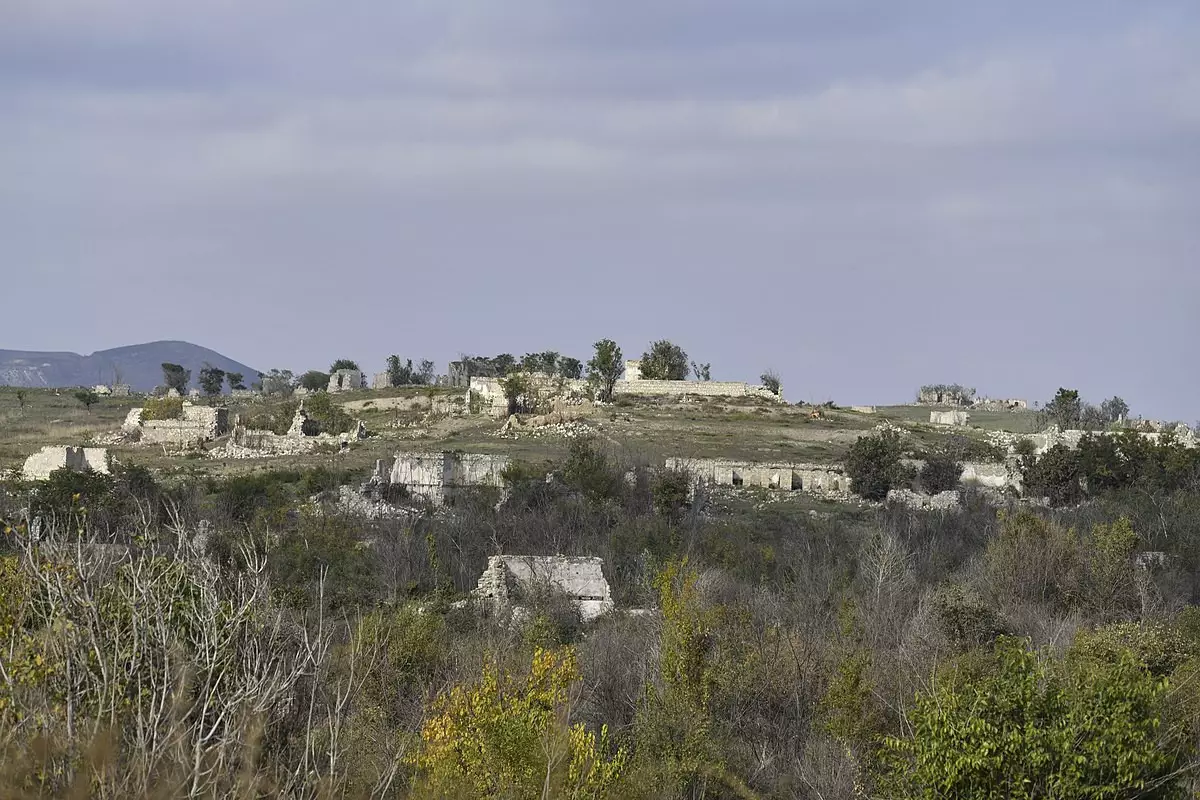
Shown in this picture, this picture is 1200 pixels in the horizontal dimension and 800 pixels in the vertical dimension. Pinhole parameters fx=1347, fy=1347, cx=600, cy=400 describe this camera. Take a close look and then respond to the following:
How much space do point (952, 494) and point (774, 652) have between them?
77.7ft

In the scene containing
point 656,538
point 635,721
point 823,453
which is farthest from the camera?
point 823,453

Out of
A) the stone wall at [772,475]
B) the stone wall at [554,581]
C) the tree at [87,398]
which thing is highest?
the tree at [87,398]

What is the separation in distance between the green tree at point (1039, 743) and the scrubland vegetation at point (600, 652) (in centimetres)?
4

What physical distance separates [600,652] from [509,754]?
869cm

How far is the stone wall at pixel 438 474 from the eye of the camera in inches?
1625

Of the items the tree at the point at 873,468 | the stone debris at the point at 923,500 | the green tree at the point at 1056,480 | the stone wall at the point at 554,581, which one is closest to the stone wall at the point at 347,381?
the tree at the point at 873,468

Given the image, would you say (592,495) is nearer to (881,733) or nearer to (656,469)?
(656,469)

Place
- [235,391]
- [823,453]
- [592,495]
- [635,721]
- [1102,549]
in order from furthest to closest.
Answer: [235,391] → [823,453] → [592,495] → [1102,549] → [635,721]

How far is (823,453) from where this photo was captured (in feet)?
181

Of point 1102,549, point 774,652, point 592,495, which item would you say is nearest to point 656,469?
point 592,495

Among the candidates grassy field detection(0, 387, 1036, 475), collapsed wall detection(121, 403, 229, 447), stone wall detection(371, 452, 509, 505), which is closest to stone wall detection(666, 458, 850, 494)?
grassy field detection(0, 387, 1036, 475)

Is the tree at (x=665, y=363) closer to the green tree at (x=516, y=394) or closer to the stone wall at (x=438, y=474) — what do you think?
the green tree at (x=516, y=394)

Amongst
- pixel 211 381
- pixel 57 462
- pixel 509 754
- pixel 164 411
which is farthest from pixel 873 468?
pixel 211 381

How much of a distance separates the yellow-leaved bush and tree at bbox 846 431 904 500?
31.9 m
